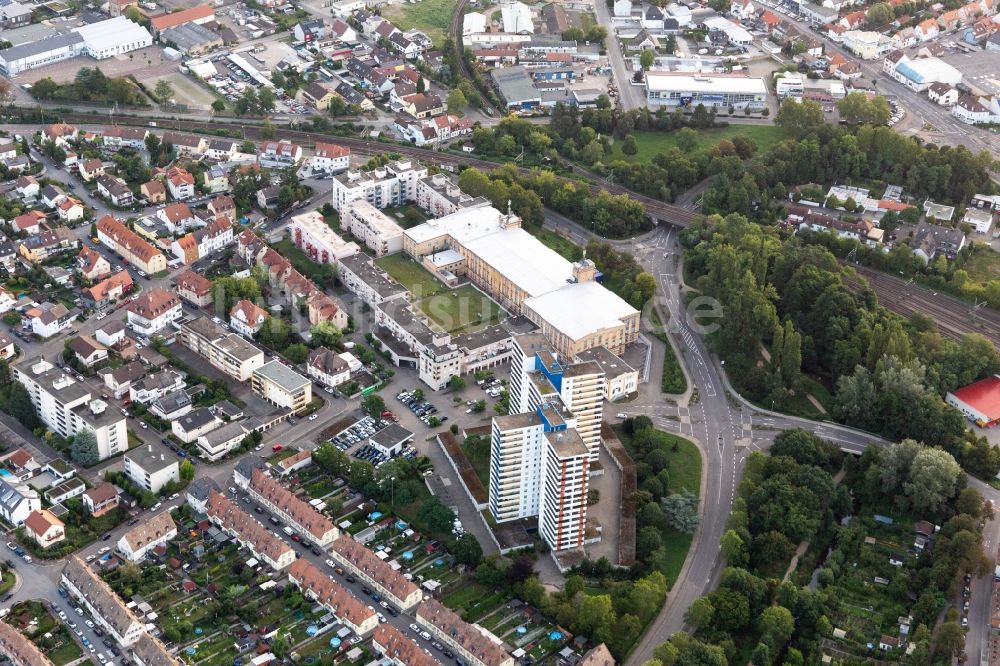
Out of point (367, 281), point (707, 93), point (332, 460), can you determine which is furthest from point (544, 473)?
point (707, 93)

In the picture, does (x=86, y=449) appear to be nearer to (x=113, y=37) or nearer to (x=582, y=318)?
(x=582, y=318)

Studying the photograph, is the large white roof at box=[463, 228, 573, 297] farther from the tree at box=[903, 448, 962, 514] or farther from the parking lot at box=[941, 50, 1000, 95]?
the parking lot at box=[941, 50, 1000, 95]

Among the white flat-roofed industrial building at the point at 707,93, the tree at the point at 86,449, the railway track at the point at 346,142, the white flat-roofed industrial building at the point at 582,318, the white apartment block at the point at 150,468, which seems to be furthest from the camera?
the white flat-roofed industrial building at the point at 707,93

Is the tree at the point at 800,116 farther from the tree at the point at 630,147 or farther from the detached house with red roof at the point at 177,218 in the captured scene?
the detached house with red roof at the point at 177,218

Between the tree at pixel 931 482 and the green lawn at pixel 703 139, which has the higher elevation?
the tree at pixel 931 482

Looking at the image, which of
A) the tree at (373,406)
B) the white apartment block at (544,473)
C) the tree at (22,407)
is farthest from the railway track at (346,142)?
the tree at (22,407)

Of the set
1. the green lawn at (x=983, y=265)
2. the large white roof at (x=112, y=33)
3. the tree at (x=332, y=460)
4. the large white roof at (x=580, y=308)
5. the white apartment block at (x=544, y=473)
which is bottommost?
the green lawn at (x=983, y=265)

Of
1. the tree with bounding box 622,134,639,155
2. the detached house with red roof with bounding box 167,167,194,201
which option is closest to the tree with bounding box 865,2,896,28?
the tree with bounding box 622,134,639,155
